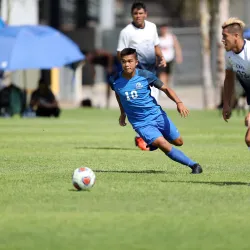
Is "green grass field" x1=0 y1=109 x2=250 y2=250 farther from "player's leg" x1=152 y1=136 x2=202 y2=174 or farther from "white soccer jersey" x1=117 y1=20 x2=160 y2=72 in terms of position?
"white soccer jersey" x1=117 y1=20 x2=160 y2=72

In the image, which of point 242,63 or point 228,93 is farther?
point 228,93

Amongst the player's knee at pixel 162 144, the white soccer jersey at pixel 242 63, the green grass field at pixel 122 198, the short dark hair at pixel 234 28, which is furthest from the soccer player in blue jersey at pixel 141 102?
the short dark hair at pixel 234 28

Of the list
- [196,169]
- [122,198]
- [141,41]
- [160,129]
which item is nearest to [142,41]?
[141,41]

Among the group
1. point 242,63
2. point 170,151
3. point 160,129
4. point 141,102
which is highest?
point 242,63

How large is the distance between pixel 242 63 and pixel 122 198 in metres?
2.06

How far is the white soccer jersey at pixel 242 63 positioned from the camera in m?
12.0

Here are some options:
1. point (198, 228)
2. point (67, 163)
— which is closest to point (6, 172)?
point (67, 163)

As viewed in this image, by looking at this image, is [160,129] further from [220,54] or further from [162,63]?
[220,54]

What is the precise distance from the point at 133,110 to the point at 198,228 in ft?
14.4

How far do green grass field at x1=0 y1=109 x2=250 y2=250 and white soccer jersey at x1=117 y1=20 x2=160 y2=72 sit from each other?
141 cm

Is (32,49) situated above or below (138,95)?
below

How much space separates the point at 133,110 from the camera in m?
13.6

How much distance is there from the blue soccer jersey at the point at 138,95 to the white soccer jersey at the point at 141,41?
4.08m

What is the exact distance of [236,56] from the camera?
12.0 m
